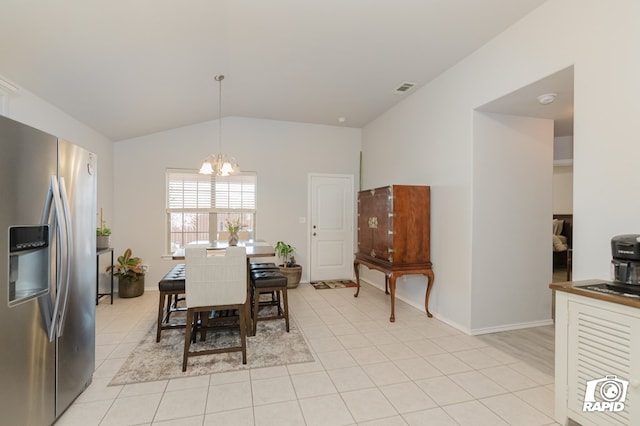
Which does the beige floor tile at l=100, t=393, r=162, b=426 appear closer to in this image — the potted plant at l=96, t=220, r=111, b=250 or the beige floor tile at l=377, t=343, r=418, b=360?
the beige floor tile at l=377, t=343, r=418, b=360

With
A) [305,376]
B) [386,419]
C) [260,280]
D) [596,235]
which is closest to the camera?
[386,419]

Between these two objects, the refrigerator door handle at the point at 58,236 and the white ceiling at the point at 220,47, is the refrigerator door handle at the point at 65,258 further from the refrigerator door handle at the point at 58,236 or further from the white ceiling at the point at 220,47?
the white ceiling at the point at 220,47

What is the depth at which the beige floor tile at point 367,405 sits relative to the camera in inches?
75.8

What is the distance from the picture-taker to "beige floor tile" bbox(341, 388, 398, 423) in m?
1.92

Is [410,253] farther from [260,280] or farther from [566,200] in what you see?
[566,200]

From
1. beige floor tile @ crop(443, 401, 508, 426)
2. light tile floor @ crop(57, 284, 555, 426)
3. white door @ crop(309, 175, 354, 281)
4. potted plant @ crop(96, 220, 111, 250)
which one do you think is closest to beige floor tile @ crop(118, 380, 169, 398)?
light tile floor @ crop(57, 284, 555, 426)

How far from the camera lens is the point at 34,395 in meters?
1.59

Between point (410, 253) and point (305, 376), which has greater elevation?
point (410, 253)

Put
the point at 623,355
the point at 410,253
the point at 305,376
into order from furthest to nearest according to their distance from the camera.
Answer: the point at 410,253
the point at 305,376
the point at 623,355

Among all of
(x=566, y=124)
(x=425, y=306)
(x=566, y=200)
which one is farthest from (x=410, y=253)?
(x=566, y=200)

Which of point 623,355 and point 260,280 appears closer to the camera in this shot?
point 623,355

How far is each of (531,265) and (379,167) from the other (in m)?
2.62

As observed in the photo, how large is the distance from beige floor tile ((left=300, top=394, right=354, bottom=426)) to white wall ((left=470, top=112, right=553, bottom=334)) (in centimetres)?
Answer: 188

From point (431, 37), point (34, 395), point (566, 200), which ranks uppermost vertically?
point (431, 37)
